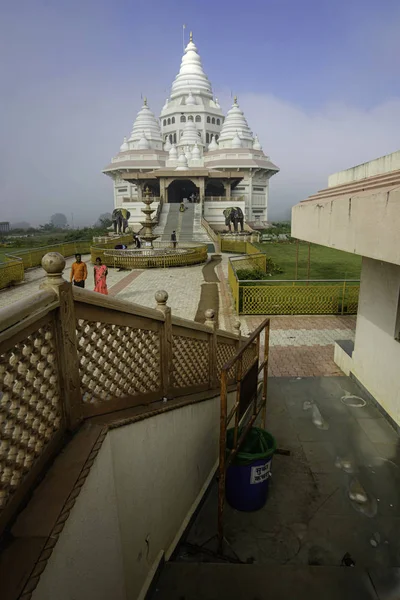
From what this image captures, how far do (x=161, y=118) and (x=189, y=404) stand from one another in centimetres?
6713

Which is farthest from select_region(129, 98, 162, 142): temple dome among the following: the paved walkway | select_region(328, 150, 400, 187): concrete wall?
select_region(328, 150, 400, 187): concrete wall

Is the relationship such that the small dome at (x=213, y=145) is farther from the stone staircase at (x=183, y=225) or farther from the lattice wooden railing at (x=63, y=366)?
the lattice wooden railing at (x=63, y=366)

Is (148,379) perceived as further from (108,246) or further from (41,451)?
(108,246)

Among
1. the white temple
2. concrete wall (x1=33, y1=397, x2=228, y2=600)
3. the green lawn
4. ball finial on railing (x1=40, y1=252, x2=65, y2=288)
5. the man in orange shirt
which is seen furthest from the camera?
the white temple

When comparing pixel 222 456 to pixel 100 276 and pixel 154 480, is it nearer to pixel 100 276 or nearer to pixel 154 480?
pixel 154 480

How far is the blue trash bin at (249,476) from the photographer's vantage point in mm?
3629

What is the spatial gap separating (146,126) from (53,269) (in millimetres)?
62648

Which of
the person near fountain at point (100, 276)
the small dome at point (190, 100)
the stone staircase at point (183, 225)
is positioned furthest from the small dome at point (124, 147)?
the person near fountain at point (100, 276)

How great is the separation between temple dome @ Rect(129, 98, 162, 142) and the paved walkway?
146 feet

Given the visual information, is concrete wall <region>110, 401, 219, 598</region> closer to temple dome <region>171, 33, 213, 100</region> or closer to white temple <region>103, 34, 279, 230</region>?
white temple <region>103, 34, 279, 230</region>

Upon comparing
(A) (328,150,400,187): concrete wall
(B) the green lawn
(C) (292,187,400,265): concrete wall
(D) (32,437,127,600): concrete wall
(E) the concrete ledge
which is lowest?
(E) the concrete ledge

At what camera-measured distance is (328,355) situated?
809cm

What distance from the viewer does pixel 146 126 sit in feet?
189

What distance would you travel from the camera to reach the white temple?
45.7m
